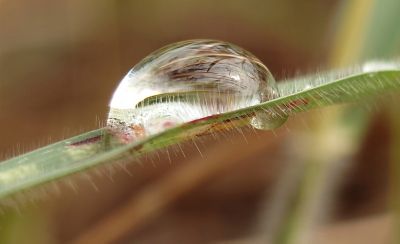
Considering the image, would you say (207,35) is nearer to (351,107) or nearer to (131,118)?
(351,107)

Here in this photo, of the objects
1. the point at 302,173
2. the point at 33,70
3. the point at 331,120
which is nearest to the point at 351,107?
the point at 331,120

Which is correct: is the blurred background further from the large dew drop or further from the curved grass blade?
the curved grass blade

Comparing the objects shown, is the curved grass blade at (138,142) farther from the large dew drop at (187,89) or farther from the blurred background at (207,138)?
the blurred background at (207,138)

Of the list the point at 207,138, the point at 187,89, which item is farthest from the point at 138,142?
the point at 207,138

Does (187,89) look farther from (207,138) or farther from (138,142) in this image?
(207,138)

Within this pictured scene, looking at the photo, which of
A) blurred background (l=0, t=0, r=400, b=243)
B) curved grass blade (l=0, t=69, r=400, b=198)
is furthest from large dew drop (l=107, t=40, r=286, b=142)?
blurred background (l=0, t=0, r=400, b=243)

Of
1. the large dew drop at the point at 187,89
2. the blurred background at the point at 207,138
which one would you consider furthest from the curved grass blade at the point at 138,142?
the blurred background at the point at 207,138
